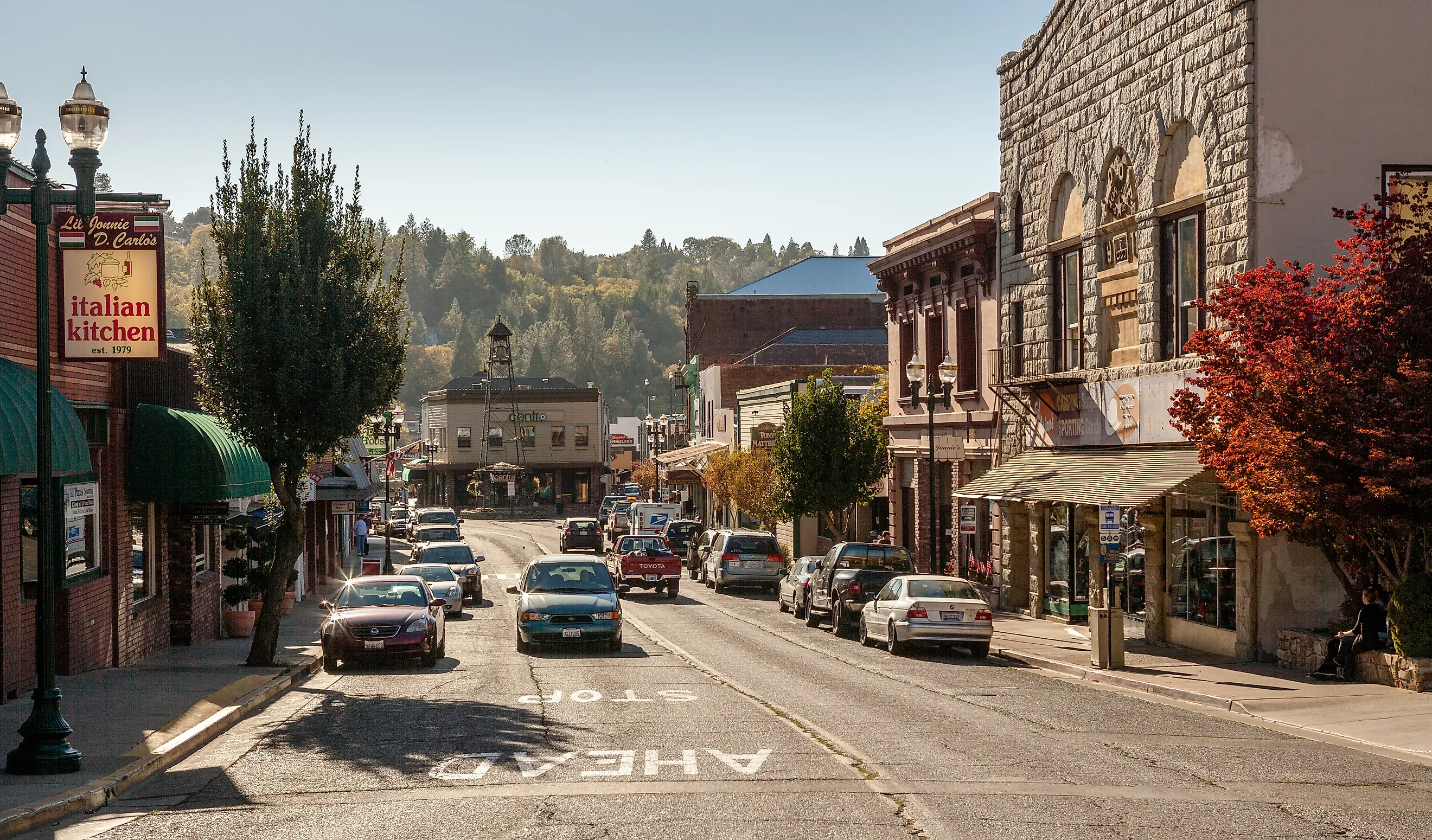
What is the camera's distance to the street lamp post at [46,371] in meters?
13.5

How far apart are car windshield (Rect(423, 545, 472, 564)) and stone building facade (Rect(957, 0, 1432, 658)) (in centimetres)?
1442

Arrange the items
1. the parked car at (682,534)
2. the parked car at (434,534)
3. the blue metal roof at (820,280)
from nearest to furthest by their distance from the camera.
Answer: the parked car at (434,534)
the parked car at (682,534)
the blue metal roof at (820,280)

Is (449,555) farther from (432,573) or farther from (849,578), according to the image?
(849,578)

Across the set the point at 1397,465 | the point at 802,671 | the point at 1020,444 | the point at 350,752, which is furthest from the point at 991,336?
the point at 350,752

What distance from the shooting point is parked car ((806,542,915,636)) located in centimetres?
3061

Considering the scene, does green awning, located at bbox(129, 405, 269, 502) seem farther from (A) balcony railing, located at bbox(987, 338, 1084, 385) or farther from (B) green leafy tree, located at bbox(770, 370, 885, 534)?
(B) green leafy tree, located at bbox(770, 370, 885, 534)

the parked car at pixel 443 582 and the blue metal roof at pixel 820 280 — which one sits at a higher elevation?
the blue metal roof at pixel 820 280

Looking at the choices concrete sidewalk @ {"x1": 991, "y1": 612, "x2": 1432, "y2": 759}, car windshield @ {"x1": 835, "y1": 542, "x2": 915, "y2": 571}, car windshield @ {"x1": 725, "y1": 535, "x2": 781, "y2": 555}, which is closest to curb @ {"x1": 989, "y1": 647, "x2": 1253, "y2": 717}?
concrete sidewalk @ {"x1": 991, "y1": 612, "x2": 1432, "y2": 759}

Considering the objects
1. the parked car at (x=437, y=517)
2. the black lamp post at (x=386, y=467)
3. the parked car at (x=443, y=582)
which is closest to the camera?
the parked car at (x=443, y=582)

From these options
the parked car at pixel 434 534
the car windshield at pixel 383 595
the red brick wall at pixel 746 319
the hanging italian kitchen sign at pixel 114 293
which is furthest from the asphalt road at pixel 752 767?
the red brick wall at pixel 746 319

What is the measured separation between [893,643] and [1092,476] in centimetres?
497

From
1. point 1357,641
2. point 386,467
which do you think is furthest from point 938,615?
point 386,467

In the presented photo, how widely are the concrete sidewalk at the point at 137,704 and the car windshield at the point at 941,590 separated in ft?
35.1

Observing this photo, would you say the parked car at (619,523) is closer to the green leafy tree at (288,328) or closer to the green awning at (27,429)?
the green leafy tree at (288,328)
